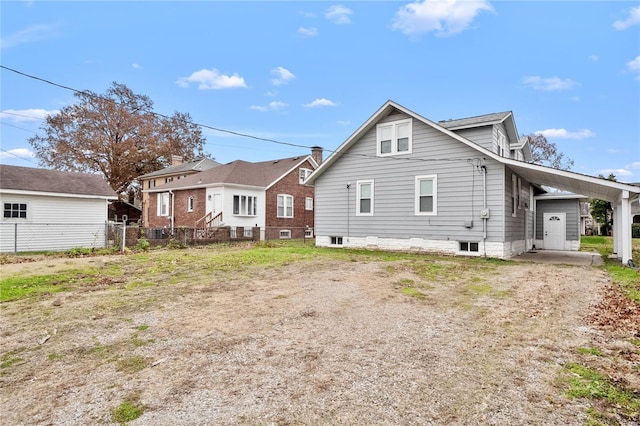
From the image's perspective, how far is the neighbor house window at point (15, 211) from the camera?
16422mm

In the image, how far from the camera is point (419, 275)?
31.5 feet

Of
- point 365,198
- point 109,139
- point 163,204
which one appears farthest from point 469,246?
point 109,139

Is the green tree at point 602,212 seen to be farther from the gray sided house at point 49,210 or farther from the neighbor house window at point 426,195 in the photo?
the gray sided house at point 49,210

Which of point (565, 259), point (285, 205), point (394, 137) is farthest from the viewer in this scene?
point (285, 205)

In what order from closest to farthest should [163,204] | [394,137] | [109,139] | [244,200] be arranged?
[394,137] → [244,200] → [163,204] → [109,139]

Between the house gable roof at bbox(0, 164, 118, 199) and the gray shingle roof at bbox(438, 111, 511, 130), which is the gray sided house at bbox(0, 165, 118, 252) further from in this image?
the gray shingle roof at bbox(438, 111, 511, 130)

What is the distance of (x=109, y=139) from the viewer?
127ft

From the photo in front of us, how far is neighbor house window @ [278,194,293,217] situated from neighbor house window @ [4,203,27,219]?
15038 millimetres

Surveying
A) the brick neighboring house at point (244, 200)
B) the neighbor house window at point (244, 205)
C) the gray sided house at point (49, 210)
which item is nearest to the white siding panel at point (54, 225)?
the gray sided house at point (49, 210)

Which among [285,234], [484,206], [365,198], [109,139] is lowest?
[285,234]

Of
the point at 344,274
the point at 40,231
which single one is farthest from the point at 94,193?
the point at 344,274

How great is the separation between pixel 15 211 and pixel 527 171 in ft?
A: 75.5

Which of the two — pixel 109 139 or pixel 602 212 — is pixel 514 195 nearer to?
pixel 602 212

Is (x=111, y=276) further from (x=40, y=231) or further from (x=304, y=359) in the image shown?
(x=40, y=231)
